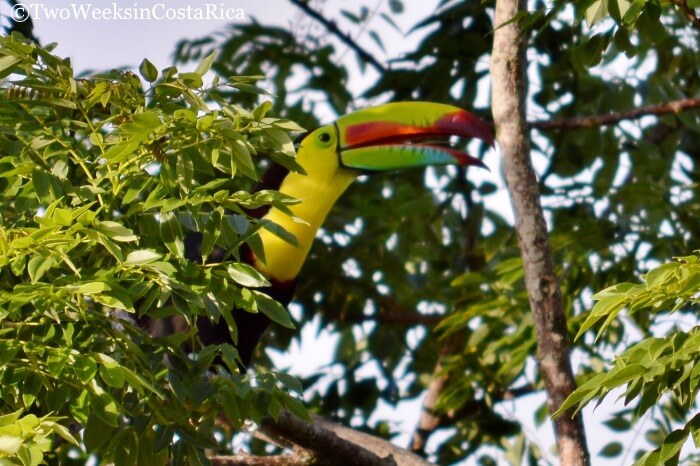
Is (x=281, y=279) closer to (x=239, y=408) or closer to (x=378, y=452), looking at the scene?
(x=378, y=452)

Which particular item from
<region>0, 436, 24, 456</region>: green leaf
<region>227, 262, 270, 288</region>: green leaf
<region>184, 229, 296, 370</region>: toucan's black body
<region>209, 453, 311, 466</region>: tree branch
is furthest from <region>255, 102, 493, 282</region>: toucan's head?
<region>0, 436, 24, 456</region>: green leaf

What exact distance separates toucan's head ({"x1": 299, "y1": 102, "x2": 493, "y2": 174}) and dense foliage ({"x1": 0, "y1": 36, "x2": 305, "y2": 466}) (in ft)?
6.99

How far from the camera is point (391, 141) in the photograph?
15.4ft

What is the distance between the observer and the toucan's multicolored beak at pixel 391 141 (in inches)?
182

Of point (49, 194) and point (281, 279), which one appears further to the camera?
point (281, 279)

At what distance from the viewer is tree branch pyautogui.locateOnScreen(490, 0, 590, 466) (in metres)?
3.01

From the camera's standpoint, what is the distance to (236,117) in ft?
7.58

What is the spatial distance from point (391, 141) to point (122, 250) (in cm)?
252

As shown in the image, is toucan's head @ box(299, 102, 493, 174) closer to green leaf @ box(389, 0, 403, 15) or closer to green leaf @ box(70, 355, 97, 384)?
green leaf @ box(389, 0, 403, 15)

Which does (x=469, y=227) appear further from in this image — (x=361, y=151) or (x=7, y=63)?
(x=7, y=63)

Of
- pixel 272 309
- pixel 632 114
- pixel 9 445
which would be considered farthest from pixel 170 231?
pixel 632 114

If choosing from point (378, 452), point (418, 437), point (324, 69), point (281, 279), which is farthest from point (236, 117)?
point (418, 437)

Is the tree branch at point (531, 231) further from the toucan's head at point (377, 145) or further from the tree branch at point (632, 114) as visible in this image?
the toucan's head at point (377, 145)

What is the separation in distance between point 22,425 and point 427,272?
13.4 feet
